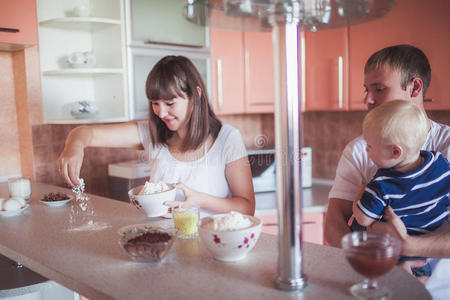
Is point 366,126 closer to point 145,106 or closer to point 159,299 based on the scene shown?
point 159,299

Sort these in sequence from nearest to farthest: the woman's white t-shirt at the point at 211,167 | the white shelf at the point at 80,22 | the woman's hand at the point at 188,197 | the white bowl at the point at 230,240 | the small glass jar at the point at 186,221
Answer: the white bowl at the point at 230,240, the small glass jar at the point at 186,221, the woman's hand at the point at 188,197, the woman's white t-shirt at the point at 211,167, the white shelf at the point at 80,22

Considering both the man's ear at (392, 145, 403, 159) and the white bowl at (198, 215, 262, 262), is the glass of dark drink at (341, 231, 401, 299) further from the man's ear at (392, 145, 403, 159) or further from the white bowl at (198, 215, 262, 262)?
the man's ear at (392, 145, 403, 159)

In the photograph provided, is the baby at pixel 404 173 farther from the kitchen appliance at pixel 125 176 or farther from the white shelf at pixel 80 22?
the white shelf at pixel 80 22

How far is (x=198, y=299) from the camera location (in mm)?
813

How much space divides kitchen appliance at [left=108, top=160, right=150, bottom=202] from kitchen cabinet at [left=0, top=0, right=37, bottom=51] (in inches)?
33.9

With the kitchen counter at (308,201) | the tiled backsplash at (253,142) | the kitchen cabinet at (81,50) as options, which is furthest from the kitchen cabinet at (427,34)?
the kitchen cabinet at (81,50)

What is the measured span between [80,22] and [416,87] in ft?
6.28

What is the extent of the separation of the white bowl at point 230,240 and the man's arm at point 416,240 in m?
0.34

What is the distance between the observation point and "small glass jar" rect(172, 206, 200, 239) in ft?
3.85

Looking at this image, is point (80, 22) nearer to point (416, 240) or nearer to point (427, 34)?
point (427, 34)

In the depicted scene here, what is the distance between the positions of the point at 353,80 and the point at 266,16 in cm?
200

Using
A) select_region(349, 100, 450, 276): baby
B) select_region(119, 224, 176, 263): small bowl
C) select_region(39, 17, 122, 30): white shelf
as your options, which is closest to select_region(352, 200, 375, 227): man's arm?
select_region(349, 100, 450, 276): baby

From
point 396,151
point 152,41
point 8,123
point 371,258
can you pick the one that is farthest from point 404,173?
point 8,123

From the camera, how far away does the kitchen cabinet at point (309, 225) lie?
2.58 metres
